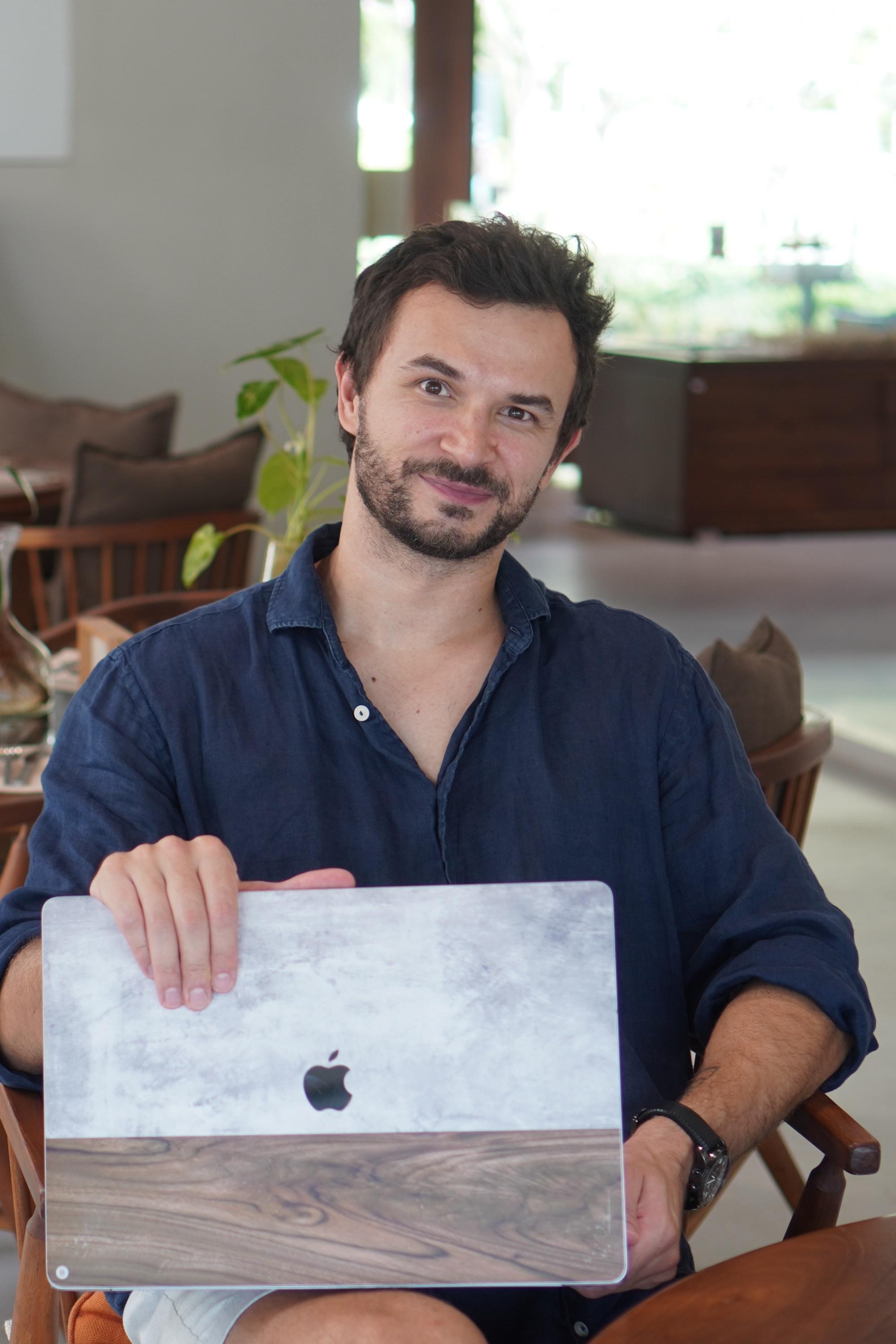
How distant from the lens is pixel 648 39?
9.65 m

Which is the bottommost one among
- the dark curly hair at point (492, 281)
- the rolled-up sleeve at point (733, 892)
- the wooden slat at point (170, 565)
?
the wooden slat at point (170, 565)

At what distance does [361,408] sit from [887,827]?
128 inches

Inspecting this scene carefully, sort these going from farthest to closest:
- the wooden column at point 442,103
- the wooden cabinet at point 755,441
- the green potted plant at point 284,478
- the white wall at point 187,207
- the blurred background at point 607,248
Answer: the wooden column at point 442,103 → the wooden cabinet at point 755,441 → the white wall at point 187,207 → the blurred background at point 607,248 → the green potted plant at point 284,478

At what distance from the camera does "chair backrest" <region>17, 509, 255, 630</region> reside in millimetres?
3801

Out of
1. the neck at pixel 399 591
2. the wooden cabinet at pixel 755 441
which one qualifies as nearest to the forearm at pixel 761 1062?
the neck at pixel 399 591

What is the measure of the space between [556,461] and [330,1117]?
32.1 inches

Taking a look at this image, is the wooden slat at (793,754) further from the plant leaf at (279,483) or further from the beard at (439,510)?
the plant leaf at (279,483)

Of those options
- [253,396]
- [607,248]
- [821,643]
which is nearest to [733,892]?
[253,396]

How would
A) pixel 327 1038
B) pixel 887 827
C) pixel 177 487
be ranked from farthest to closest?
pixel 887 827, pixel 177 487, pixel 327 1038

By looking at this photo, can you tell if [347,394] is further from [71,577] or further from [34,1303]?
[71,577]

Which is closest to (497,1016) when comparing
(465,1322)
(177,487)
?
(465,1322)

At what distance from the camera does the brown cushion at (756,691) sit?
82.7 inches

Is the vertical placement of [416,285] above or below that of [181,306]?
above

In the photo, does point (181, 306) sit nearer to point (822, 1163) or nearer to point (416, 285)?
point (416, 285)
